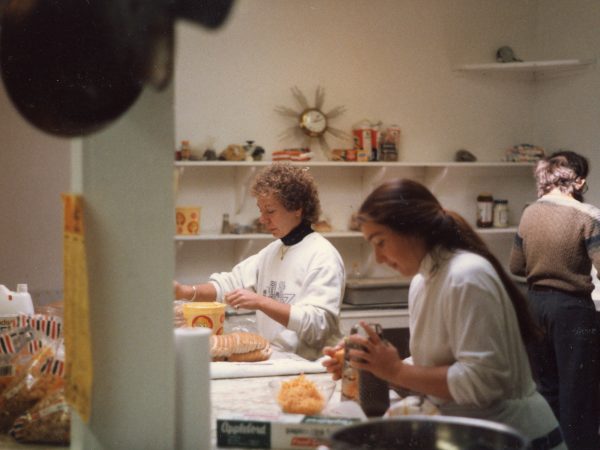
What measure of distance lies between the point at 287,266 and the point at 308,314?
308 mm

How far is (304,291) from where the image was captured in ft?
10.3

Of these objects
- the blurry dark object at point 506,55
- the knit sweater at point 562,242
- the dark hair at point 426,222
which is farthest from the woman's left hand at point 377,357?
the blurry dark object at point 506,55

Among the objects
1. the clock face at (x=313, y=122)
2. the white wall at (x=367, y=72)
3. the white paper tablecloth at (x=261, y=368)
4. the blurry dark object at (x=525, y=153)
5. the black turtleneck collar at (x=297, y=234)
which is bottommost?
the white paper tablecloth at (x=261, y=368)

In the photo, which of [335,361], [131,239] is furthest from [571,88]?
[131,239]

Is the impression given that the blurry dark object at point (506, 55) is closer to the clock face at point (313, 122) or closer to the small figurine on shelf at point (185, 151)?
the clock face at point (313, 122)

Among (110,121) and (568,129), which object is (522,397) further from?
(568,129)

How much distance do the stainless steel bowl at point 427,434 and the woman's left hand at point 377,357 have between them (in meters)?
0.58

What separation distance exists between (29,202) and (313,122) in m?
1.86

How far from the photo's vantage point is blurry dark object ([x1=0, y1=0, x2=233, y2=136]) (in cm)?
128

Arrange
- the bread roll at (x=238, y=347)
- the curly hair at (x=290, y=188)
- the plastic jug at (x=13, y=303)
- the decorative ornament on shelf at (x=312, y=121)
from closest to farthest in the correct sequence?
the plastic jug at (x=13, y=303)
the bread roll at (x=238, y=347)
the curly hair at (x=290, y=188)
the decorative ornament on shelf at (x=312, y=121)

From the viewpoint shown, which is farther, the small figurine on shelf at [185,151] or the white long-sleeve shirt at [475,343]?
the small figurine on shelf at [185,151]

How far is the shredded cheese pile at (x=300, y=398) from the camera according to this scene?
168 cm

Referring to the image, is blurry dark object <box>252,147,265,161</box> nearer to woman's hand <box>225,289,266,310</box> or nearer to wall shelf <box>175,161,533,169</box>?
wall shelf <box>175,161,533,169</box>

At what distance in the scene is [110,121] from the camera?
1.30 meters
